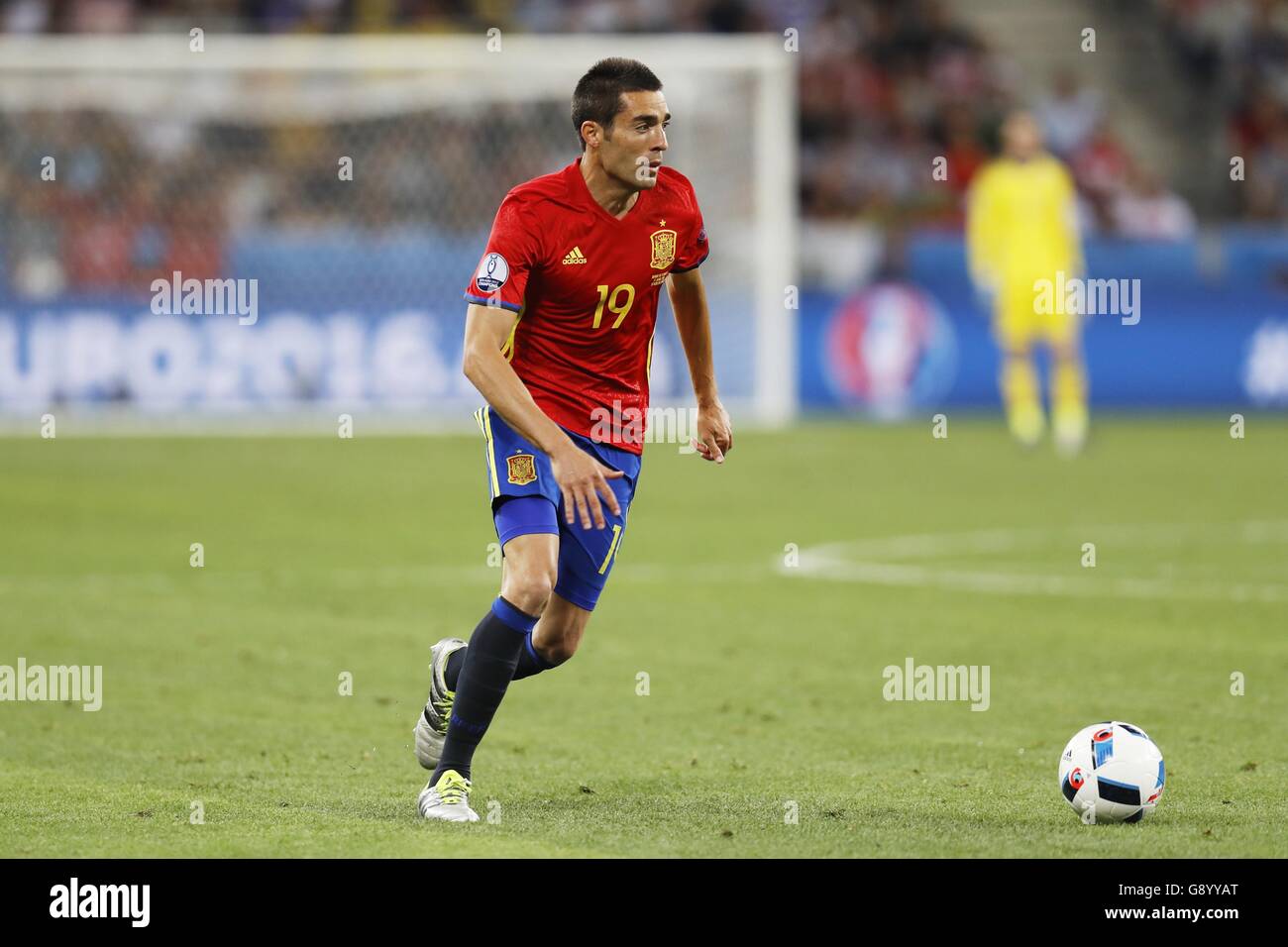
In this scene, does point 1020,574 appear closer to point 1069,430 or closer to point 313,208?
point 1069,430

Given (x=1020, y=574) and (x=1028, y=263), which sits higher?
(x=1028, y=263)

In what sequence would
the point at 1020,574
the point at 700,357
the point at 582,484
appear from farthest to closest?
the point at 1020,574, the point at 700,357, the point at 582,484

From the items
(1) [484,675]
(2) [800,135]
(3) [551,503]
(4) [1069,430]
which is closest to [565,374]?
(3) [551,503]

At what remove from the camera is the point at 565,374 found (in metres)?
6.56

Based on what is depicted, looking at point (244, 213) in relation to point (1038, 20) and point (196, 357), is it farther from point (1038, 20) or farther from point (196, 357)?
point (1038, 20)

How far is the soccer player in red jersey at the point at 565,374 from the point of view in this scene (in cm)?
609

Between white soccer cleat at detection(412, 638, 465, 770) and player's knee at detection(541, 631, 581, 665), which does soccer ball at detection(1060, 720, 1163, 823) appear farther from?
white soccer cleat at detection(412, 638, 465, 770)

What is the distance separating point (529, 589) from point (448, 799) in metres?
0.65

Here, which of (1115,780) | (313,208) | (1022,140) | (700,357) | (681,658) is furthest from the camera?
(313,208)

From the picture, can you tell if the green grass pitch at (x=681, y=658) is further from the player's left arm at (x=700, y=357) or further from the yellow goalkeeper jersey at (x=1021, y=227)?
the yellow goalkeeper jersey at (x=1021, y=227)

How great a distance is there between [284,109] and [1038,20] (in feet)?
38.4

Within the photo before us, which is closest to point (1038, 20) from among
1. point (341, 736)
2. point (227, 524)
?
point (227, 524)

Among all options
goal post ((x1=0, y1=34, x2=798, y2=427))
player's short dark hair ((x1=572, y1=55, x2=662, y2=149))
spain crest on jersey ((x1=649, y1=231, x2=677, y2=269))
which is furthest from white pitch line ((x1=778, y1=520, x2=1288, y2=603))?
goal post ((x1=0, y1=34, x2=798, y2=427))

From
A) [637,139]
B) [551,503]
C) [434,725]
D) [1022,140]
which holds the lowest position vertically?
[434,725]
